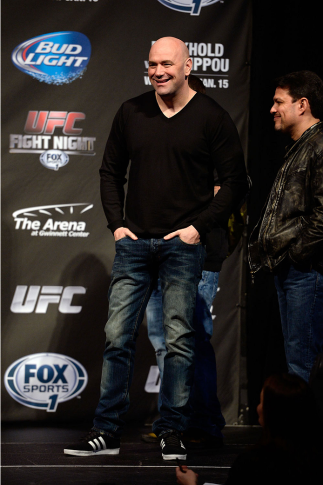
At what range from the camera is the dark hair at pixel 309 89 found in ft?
9.37

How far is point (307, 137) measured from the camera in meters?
2.81

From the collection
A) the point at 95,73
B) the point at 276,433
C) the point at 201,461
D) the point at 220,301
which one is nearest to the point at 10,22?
the point at 95,73

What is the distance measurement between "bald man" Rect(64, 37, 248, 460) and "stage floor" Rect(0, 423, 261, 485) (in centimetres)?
10

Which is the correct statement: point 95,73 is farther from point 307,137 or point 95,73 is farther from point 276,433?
point 276,433

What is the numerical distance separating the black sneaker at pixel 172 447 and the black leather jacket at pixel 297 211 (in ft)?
2.87

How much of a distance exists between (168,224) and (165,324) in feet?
1.53

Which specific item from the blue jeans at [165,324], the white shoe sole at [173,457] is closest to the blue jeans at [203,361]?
the blue jeans at [165,324]

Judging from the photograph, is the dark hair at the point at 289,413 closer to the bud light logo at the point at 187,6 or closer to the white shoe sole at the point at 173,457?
the white shoe sole at the point at 173,457

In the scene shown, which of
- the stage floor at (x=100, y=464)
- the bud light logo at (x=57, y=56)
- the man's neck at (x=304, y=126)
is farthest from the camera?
the bud light logo at (x=57, y=56)

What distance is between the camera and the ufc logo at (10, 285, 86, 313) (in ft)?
13.4

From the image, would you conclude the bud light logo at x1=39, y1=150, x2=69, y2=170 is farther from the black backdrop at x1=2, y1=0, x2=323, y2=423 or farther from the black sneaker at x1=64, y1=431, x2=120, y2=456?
the black sneaker at x1=64, y1=431, x2=120, y2=456

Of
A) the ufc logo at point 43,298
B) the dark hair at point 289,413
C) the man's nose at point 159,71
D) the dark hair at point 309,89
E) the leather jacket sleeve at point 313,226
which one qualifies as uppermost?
the man's nose at point 159,71

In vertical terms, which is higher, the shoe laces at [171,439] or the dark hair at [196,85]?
the dark hair at [196,85]

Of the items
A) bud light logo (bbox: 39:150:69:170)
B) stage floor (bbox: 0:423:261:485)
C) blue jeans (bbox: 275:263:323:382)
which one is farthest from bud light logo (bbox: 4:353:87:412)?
blue jeans (bbox: 275:263:323:382)
